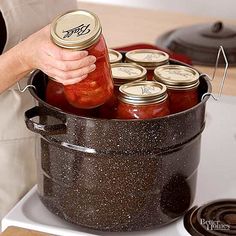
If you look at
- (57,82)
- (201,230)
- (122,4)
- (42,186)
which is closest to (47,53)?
(57,82)

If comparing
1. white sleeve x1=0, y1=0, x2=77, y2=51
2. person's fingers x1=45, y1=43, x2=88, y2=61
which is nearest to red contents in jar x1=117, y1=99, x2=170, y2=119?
person's fingers x1=45, y1=43, x2=88, y2=61

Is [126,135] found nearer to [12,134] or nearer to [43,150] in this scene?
[43,150]

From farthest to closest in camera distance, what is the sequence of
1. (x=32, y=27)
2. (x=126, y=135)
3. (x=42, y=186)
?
(x=32, y=27), (x=42, y=186), (x=126, y=135)

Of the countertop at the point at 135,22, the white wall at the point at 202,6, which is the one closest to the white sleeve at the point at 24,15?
the countertop at the point at 135,22

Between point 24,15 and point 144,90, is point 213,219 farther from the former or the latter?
point 24,15

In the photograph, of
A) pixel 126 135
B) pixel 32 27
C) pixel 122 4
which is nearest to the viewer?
pixel 126 135

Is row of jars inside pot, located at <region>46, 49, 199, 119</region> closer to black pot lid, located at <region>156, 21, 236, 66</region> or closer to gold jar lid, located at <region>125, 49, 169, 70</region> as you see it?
gold jar lid, located at <region>125, 49, 169, 70</region>

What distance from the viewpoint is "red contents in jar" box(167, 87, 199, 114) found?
92cm

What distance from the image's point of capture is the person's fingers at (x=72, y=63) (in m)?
0.79

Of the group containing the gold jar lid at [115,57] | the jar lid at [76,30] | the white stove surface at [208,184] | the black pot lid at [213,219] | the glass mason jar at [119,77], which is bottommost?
the white stove surface at [208,184]

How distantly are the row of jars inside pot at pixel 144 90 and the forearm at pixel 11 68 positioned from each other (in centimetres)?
6

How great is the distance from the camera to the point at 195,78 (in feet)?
3.07

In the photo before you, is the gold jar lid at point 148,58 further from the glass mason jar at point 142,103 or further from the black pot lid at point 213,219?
the black pot lid at point 213,219

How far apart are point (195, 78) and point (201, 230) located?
22 cm
